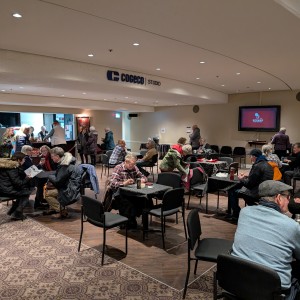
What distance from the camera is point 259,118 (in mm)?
11781

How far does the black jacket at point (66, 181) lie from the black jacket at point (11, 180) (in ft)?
1.81

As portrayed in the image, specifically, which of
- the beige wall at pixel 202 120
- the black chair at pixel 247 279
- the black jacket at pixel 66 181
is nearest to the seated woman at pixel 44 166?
the black jacket at pixel 66 181

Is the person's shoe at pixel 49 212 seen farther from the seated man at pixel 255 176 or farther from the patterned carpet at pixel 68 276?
the seated man at pixel 255 176

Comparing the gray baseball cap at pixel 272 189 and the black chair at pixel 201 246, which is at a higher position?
the gray baseball cap at pixel 272 189

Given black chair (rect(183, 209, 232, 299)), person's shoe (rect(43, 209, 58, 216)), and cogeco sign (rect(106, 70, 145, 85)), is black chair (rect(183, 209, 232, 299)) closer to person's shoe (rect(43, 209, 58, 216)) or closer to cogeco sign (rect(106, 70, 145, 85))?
person's shoe (rect(43, 209, 58, 216))

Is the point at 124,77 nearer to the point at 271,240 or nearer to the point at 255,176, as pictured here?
the point at 255,176

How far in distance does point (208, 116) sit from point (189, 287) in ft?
36.6

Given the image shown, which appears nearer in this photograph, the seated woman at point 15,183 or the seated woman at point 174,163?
the seated woman at point 15,183

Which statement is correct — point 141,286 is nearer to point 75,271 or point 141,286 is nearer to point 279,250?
point 75,271

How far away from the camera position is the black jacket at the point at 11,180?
490cm

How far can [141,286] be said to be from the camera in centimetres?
314

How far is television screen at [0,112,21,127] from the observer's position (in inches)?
539

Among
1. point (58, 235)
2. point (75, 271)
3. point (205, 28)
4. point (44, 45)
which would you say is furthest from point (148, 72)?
point (75, 271)

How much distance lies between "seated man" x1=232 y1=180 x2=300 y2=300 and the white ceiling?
7.70 ft
